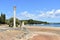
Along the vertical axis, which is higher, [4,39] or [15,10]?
[15,10]

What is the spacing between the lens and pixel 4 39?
1525 cm

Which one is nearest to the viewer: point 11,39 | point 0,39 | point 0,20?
point 0,39

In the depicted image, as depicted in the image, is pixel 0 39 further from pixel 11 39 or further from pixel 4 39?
pixel 11 39

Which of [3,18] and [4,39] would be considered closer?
[4,39]

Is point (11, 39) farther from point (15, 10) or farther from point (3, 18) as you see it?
point (3, 18)

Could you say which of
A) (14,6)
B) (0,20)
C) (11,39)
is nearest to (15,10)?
(14,6)

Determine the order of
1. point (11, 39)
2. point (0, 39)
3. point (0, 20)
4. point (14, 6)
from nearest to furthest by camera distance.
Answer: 1. point (0, 39)
2. point (11, 39)
3. point (14, 6)
4. point (0, 20)

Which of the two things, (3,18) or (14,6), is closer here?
(14,6)

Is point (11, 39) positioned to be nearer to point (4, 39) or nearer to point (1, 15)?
point (4, 39)

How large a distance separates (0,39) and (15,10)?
19.7 m

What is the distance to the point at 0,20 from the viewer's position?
7531 cm

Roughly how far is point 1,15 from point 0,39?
65915 mm

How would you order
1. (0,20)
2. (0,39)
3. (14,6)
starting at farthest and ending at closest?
1. (0,20)
2. (14,6)
3. (0,39)

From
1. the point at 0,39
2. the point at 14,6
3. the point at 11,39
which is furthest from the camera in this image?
the point at 14,6
